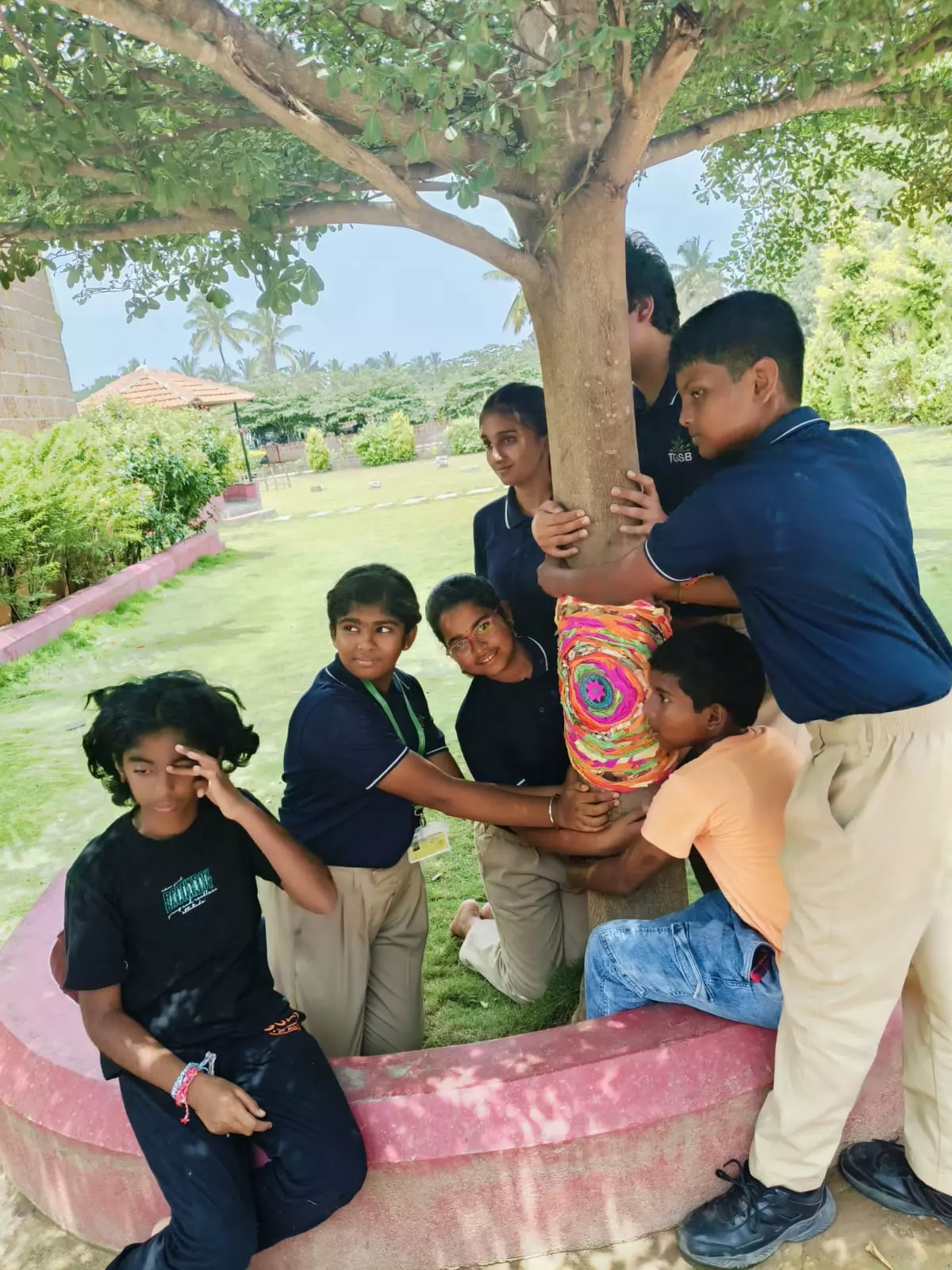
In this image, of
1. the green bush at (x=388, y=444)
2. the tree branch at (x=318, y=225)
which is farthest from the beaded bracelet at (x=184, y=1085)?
the green bush at (x=388, y=444)

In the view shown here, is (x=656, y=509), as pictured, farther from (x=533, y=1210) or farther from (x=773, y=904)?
(x=533, y=1210)

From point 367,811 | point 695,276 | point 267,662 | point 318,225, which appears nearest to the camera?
point 318,225

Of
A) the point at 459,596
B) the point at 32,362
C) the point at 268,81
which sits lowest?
the point at 459,596

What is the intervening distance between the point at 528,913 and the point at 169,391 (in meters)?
24.1

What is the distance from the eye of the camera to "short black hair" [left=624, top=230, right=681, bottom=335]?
275cm

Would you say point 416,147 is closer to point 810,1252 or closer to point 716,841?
point 716,841

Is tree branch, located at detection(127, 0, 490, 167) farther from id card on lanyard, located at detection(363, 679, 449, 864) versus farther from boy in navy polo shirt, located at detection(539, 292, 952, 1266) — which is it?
id card on lanyard, located at detection(363, 679, 449, 864)

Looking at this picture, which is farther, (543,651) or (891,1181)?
(543,651)

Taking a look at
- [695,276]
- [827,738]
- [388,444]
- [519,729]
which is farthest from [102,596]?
[695,276]

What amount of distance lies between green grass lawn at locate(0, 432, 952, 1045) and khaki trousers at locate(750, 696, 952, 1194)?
1.07 metres

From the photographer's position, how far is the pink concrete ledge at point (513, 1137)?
2.03 metres

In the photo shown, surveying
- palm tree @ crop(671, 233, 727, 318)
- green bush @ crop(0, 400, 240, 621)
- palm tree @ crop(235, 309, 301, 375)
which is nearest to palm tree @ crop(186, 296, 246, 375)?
palm tree @ crop(235, 309, 301, 375)

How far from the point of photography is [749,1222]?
2.02 m

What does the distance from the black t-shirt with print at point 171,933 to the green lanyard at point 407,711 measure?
539 millimetres
